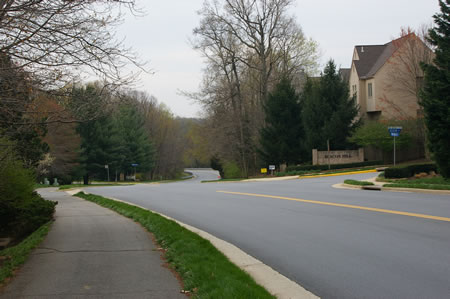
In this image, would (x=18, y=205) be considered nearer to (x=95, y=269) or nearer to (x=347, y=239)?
(x=95, y=269)

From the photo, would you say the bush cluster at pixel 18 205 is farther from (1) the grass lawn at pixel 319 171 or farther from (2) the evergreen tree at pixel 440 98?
(1) the grass lawn at pixel 319 171

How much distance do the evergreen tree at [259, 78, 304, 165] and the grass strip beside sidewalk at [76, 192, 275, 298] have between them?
1414 inches

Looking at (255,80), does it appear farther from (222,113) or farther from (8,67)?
(8,67)

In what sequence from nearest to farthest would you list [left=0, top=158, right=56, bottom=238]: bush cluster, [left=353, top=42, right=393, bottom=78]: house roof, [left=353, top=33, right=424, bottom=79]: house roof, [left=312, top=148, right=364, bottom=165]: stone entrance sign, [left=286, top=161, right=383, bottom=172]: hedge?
1. [left=0, top=158, right=56, bottom=238]: bush cluster
2. [left=286, top=161, right=383, bottom=172]: hedge
3. [left=312, top=148, right=364, bottom=165]: stone entrance sign
4. [left=353, top=33, right=424, bottom=79]: house roof
5. [left=353, top=42, right=393, bottom=78]: house roof

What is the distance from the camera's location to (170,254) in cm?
832

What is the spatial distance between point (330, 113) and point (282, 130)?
17.3 ft

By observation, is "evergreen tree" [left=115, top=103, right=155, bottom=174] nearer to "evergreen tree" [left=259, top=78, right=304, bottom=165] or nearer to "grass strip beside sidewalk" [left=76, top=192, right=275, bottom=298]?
"evergreen tree" [left=259, top=78, right=304, bottom=165]

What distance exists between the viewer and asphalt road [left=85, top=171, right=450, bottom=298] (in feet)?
21.0

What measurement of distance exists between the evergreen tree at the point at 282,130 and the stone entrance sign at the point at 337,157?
4608mm

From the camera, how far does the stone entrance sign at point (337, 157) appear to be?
4216cm

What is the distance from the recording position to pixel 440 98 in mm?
21562

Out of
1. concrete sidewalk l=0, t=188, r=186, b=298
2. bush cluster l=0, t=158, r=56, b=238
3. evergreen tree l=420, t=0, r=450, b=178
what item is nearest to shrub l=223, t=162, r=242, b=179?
evergreen tree l=420, t=0, r=450, b=178

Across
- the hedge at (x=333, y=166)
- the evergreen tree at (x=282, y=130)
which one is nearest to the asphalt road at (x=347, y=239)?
the hedge at (x=333, y=166)

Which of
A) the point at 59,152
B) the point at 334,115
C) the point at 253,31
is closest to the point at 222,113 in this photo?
the point at 253,31
